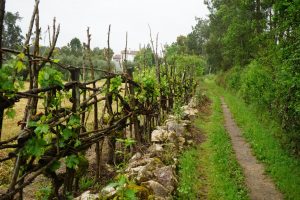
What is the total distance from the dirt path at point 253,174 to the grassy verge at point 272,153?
0.57 feet

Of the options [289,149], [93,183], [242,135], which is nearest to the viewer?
[93,183]

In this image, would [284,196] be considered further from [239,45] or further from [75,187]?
[239,45]

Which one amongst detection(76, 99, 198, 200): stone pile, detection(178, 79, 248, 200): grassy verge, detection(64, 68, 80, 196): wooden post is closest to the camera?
→ detection(64, 68, 80, 196): wooden post

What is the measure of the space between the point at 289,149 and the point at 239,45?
2049 cm

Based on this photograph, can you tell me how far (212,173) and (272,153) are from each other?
265 centimetres

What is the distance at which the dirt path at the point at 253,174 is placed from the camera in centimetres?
754

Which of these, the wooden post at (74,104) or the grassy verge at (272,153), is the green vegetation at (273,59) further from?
the wooden post at (74,104)

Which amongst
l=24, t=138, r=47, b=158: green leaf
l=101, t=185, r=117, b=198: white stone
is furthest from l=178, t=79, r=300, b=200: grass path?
l=24, t=138, r=47, b=158: green leaf

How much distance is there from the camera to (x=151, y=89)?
10102mm

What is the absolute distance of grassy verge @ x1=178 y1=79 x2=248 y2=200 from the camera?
7.28 m

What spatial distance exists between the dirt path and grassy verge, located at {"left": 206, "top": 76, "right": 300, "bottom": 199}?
6.8 inches

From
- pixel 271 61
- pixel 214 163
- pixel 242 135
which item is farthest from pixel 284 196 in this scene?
pixel 271 61

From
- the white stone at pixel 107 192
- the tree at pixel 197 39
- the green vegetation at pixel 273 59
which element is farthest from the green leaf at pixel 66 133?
the tree at pixel 197 39

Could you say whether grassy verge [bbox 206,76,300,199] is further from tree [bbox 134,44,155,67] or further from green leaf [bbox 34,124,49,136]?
green leaf [bbox 34,124,49,136]
